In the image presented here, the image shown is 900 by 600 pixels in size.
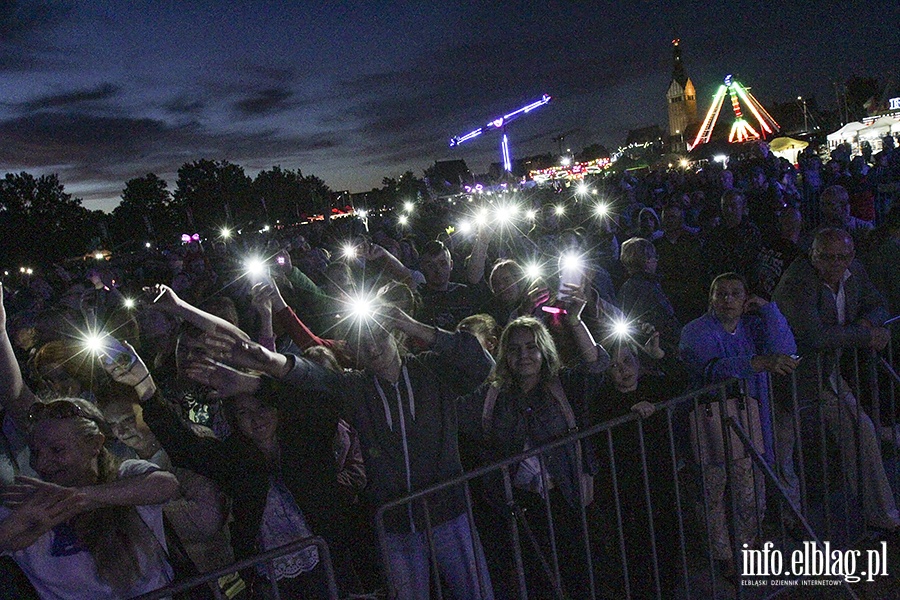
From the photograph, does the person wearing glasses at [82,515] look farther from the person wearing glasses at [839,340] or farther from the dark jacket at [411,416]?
the person wearing glasses at [839,340]

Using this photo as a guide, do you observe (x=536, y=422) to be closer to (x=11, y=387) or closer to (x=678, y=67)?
(x=11, y=387)

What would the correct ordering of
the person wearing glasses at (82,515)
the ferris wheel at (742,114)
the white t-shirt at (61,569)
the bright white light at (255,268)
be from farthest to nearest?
the ferris wheel at (742,114) < the bright white light at (255,268) < the white t-shirt at (61,569) < the person wearing glasses at (82,515)

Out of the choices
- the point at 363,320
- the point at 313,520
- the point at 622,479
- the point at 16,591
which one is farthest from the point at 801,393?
the point at 16,591

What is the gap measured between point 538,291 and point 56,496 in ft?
10.3

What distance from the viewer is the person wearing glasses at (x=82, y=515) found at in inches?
83.4

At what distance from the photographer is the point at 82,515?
7.59ft

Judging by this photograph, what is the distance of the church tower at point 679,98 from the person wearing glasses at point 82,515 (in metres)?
147

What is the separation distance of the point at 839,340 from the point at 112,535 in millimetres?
4177

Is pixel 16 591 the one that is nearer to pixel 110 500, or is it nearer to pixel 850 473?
pixel 110 500

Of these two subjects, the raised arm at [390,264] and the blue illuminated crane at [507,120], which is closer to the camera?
the raised arm at [390,264]

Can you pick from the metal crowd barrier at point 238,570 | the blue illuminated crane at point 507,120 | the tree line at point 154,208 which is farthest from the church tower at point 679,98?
the metal crowd barrier at point 238,570

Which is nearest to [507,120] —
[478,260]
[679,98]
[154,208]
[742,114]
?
[742,114]

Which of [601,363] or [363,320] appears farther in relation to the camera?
[601,363]

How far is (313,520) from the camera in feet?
9.66
